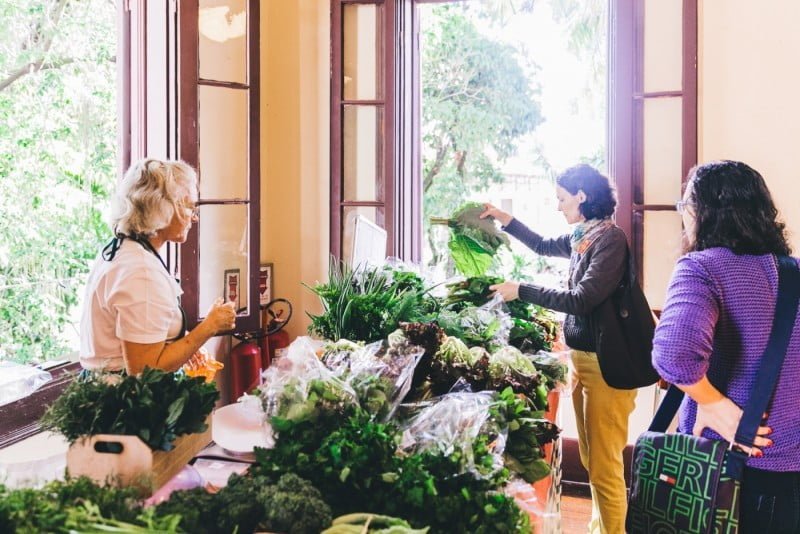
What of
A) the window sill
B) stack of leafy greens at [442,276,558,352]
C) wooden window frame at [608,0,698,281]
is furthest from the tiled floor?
the window sill

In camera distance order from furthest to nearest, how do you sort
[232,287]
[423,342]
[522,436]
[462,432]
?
1. [232,287]
2. [423,342]
3. [522,436]
4. [462,432]

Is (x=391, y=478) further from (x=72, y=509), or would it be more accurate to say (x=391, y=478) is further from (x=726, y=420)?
(x=726, y=420)

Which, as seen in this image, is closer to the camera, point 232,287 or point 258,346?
point 232,287

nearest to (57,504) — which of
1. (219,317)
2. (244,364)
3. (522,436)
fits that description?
(522,436)

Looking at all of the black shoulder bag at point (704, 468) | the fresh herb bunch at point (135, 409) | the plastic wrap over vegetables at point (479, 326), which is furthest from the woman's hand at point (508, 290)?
the fresh herb bunch at point (135, 409)

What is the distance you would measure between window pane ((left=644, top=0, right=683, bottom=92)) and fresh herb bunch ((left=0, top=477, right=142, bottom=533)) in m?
3.32

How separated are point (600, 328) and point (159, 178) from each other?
171cm

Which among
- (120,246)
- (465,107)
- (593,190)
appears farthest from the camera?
(465,107)

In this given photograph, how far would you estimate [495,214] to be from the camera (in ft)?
11.2

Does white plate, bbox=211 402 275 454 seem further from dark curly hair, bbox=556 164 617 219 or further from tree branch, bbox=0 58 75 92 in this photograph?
tree branch, bbox=0 58 75 92

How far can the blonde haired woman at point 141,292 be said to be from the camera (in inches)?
81.4

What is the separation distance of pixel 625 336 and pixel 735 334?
3.56ft

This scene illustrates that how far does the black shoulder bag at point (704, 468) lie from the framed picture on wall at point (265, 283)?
273 cm

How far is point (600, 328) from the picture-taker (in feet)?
9.21
